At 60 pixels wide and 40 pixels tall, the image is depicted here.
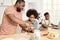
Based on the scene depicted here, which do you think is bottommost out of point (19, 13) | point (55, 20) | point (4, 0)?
point (55, 20)

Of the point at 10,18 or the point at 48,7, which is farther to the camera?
the point at 48,7

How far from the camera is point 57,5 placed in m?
5.02

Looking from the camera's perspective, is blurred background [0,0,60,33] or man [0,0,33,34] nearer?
man [0,0,33,34]

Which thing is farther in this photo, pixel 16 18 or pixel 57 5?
pixel 57 5

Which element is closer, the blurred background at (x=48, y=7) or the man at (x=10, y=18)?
the man at (x=10, y=18)

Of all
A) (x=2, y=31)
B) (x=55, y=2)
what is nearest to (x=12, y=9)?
(x=2, y=31)

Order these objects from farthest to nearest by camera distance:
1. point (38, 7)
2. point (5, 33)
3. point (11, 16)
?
point (38, 7) → point (5, 33) → point (11, 16)

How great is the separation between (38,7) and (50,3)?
41 cm

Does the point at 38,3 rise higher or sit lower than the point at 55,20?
higher

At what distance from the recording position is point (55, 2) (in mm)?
5004

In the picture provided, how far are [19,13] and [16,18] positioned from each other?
227 millimetres

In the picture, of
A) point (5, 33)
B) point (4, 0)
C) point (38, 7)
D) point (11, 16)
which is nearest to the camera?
point (11, 16)

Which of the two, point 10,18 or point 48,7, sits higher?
point 48,7

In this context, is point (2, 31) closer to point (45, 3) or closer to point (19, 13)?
point (19, 13)
